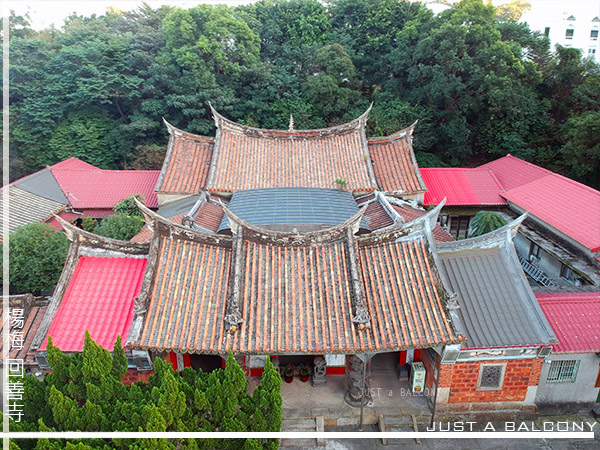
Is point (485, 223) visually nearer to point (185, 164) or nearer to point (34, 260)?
point (185, 164)

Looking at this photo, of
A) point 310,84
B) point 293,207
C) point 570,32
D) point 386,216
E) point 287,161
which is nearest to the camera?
point 386,216

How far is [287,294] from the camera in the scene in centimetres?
1188

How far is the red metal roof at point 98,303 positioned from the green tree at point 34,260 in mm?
6075

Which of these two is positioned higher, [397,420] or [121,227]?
[121,227]

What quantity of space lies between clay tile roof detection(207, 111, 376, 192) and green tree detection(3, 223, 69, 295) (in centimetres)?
715

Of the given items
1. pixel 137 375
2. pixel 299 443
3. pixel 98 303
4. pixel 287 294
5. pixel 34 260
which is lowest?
pixel 299 443

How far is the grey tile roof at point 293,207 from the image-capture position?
16969 millimetres

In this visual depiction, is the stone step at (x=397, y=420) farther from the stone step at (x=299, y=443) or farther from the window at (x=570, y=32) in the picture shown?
the window at (x=570, y=32)

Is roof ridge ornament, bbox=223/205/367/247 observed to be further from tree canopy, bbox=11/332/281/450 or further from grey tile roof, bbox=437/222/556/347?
tree canopy, bbox=11/332/281/450

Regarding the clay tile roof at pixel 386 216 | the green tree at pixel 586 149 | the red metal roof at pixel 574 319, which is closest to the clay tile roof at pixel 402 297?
the red metal roof at pixel 574 319

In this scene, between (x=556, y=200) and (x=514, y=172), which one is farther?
(x=514, y=172)

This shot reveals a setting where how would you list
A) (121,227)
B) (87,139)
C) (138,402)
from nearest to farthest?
(138,402) < (121,227) < (87,139)

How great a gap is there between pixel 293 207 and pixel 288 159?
527 centimetres

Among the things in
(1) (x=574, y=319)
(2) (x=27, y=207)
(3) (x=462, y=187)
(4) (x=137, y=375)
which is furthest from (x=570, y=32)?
(4) (x=137, y=375)
